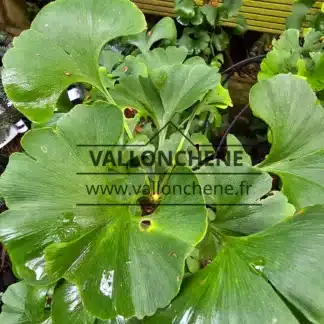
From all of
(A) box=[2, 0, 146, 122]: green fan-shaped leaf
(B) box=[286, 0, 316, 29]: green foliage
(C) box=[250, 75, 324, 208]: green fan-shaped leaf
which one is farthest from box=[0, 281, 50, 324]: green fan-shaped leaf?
(B) box=[286, 0, 316, 29]: green foliage

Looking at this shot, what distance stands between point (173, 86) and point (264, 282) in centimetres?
28

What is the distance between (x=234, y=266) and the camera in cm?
50

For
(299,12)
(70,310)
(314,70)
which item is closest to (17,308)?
(70,310)

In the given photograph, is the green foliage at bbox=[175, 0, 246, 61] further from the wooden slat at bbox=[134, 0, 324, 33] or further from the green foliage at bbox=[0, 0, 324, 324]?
the green foliage at bbox=[0, 0, 324, 324]

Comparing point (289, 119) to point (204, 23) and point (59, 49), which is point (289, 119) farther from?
point (204, 23)

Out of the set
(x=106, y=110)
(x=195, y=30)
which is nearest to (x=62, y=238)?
(x=106, y=110)

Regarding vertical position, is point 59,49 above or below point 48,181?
above

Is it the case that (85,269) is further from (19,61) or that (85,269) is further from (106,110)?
(19,61)

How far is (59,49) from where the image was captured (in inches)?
25.1

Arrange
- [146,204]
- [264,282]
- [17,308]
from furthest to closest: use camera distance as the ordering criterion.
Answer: [17,308] → [146,204] → [264,282]

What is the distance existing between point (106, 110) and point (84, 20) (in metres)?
0.17

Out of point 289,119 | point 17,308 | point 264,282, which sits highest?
point 289,119

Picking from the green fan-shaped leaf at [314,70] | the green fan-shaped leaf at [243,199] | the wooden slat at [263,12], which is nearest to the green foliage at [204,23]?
the wooden slat at [263,12]

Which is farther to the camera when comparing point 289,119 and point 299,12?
point 299,12
